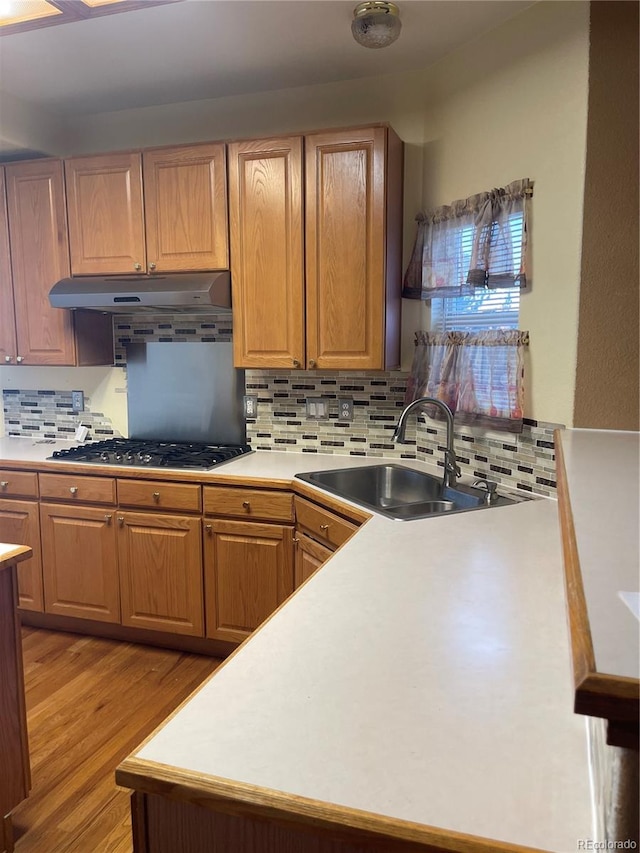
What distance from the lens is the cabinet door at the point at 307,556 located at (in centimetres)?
239

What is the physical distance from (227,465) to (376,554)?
4.68 feet

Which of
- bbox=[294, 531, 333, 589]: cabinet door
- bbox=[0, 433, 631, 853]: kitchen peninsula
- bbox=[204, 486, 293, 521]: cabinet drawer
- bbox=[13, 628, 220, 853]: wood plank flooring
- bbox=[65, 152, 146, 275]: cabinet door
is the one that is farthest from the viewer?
bbox=[65, 152, 146, 275]: cabinet door

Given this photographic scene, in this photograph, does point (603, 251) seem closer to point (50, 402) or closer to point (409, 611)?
point (409, 611)

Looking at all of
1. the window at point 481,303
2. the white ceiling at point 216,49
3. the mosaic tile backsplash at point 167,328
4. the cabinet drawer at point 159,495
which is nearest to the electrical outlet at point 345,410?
the window at point 481,303

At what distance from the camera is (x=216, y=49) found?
8.30 feet

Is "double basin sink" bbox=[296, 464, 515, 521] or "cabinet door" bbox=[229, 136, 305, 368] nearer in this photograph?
"double basin sink" bbox=[296, 464, 515, 521]

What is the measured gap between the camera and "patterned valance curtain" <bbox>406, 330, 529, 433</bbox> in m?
2.24

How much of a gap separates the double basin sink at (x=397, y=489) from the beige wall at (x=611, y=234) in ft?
2.03

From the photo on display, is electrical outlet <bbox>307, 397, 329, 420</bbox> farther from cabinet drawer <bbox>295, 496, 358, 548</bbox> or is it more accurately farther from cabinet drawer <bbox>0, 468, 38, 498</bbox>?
cabinet drawer <bbox>0, 468, 38, 498</bbox>

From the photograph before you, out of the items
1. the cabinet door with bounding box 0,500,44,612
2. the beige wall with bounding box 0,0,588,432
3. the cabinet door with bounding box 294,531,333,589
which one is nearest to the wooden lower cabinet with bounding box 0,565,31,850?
the cabinet door with bounding box 294,531,333,589

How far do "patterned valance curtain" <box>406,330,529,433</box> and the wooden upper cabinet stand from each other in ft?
0.57

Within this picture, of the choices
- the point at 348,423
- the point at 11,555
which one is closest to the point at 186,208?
the point at 348,423

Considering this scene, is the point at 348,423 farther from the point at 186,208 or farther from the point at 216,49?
the point at 216,49

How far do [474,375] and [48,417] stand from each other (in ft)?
8.56
